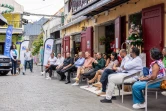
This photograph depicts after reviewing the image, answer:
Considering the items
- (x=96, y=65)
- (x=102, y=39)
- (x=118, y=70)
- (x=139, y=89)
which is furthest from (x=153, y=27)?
(x=102, y=39)

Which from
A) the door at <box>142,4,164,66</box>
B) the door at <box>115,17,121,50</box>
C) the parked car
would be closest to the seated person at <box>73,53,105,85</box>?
the door at <box>115,17,121,50</box>

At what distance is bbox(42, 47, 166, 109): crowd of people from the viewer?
7211 mm

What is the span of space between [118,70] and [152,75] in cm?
256

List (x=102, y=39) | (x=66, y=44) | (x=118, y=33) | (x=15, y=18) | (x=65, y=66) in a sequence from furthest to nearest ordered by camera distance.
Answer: (x=15, y=18)
(x=66, y=44)
(x=102, y=39)
(x=65, y=66)
(x=118, y=33)

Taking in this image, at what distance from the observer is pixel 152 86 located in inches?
283

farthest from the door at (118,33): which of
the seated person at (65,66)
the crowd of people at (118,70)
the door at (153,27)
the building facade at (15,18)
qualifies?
the building facade at (15,18)

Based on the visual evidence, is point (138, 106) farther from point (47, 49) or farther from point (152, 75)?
point (47, 49)

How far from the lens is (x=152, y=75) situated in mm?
7047

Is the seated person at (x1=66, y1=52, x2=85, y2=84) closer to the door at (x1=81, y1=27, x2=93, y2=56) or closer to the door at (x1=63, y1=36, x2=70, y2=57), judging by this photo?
the door at (x1=81, y1=27, x2=93, y2=56)

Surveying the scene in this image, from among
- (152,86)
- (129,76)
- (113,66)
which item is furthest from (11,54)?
(152,86)

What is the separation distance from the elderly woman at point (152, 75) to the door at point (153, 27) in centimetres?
279

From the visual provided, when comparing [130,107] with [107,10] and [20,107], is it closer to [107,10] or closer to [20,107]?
[20,107]

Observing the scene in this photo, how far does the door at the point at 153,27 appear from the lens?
32.5 ft

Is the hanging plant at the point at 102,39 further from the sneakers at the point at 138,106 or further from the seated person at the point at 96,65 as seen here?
the sneakers at the point at 138,106
